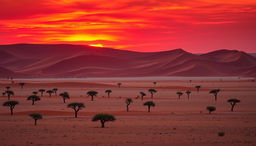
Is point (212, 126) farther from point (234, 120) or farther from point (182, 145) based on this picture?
point (182, 145)

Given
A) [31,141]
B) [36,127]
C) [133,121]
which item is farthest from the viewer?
[133,121]

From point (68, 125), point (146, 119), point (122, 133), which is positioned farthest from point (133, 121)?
point (122, 133)

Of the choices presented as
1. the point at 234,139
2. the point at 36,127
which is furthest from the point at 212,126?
the point at 36,127

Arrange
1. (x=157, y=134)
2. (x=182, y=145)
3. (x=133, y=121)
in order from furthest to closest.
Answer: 1. (x=133, y=121)
2. (x=157, y=134)
3. (x=182, y=145)

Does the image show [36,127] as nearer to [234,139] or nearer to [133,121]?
[133,121]

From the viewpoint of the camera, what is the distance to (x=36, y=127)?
32156 mm

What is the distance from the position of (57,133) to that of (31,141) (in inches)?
156

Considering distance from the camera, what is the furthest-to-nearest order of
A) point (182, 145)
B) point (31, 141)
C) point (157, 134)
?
point (157, 134) → point (31, 141) → point (182, 145)

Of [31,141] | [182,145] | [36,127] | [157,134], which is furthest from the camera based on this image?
[36,127]

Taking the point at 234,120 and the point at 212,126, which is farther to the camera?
the point at 234,120

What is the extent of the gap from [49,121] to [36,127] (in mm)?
4752

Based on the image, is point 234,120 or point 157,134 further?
point 234,120

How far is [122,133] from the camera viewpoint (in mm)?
28500

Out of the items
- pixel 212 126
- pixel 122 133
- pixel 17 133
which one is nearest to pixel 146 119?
pixel 212 126
